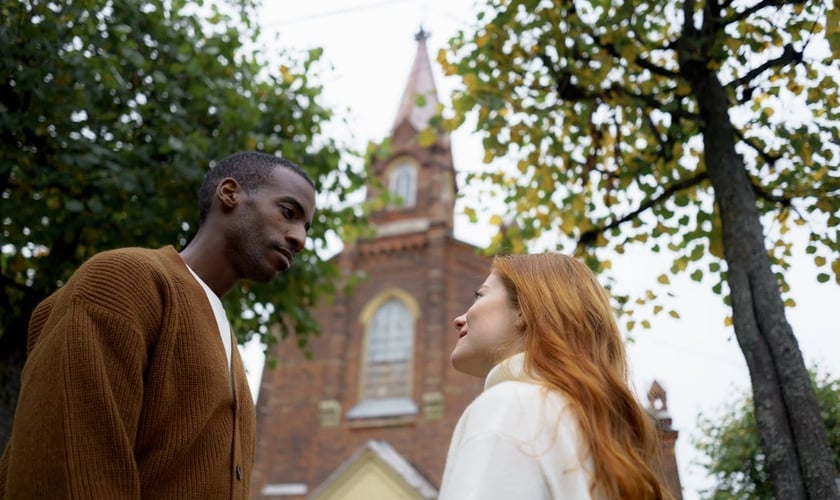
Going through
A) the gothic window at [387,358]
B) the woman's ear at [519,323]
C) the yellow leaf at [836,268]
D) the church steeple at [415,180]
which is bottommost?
the woman's ear at [519,323]

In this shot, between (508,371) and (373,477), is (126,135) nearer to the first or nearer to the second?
(508,371)

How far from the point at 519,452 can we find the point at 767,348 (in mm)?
3219

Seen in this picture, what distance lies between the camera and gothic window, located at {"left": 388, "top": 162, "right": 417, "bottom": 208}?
25969mm

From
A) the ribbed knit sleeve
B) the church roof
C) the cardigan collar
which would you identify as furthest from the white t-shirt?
the church roof

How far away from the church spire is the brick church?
4548 millimetres

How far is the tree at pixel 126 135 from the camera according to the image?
6.94 metres

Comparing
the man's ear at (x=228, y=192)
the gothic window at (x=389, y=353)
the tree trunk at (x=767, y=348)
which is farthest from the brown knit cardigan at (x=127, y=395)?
the gothic window at (x=389, y=353)

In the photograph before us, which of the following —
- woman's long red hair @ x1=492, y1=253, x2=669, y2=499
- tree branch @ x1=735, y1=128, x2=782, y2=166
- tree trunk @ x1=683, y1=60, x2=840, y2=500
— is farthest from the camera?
tree branch @ x1=735, y1=128, x2=782, y2=166

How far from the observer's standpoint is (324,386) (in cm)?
2155

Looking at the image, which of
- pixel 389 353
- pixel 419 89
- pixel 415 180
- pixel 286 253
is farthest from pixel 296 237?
pixel 419 89

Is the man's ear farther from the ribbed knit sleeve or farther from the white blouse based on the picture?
the white blouse

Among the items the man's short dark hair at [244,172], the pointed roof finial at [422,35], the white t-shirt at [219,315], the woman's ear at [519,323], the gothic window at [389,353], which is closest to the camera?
the woman's ear at [519,323]

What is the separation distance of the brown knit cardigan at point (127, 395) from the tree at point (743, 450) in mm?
4558

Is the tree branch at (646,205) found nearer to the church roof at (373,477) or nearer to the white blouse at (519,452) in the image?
the white blouse at (519,452)
